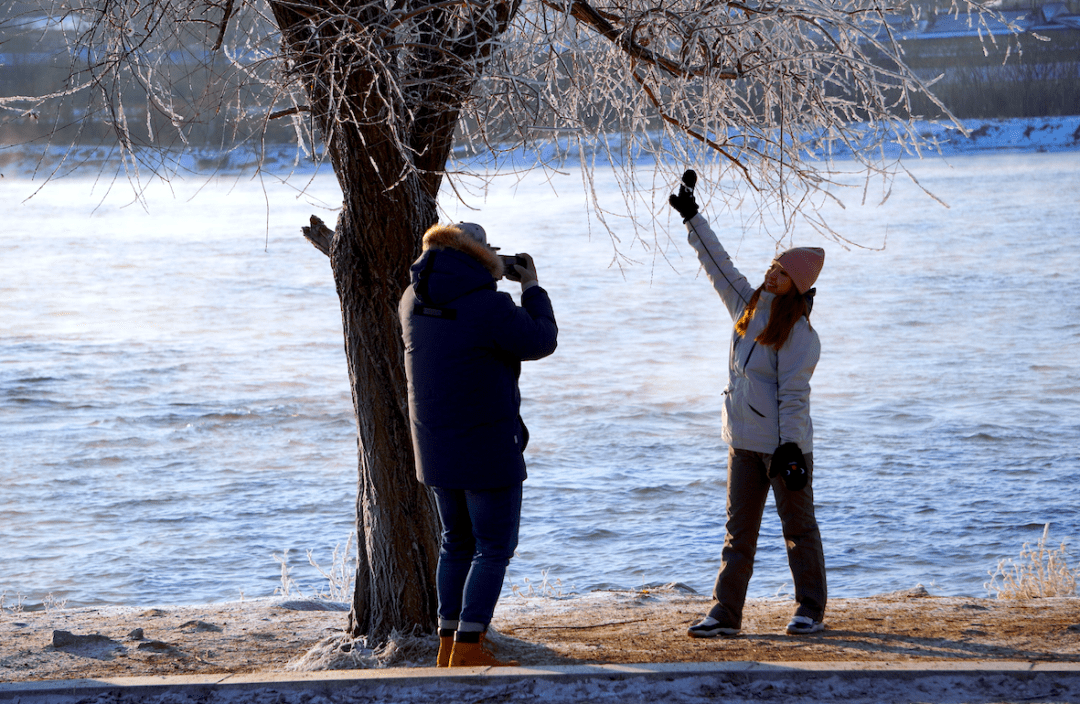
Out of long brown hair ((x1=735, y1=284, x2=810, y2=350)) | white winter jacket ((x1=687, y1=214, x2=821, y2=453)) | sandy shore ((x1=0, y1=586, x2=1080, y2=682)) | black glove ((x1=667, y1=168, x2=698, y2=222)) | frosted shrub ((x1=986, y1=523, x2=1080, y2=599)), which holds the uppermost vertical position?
black glove ((x1=667, y1=168, x2=698, y2=222))

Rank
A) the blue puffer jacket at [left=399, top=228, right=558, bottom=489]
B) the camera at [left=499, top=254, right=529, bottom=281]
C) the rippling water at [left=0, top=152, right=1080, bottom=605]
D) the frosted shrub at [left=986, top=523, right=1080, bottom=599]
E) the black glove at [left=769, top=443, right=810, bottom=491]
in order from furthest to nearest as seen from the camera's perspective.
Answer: the rippling water at [left=0, top=152, right=1080, bottom=605], the frosted shrub at [left=986, top=523, right=1080, bottom=599], the black glove at [left=769, top=443, right=810, bottom=491], the camera at [left=499, top=254, right=529, bottom=281], the blue puffer jacket at [left=399, top=228, right=558, bottom=489]

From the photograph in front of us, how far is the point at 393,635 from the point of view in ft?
15.4

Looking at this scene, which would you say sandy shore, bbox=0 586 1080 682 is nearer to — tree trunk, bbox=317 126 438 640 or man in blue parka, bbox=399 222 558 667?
tree trunk, bbox=317 126 438 640

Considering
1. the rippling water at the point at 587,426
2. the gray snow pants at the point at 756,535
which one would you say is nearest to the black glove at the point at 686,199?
the gray snow pants at the point at 756,535

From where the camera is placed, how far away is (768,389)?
4.29 meters

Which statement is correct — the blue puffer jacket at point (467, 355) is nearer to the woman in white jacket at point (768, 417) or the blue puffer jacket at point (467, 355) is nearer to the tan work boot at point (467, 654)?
the tan work boot at point (467, 654)

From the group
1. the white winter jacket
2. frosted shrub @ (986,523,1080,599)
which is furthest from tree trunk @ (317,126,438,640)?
frosted shrub @ (986,523,1080,599)

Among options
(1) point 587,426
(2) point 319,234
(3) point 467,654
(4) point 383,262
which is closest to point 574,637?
(3) point 467,654

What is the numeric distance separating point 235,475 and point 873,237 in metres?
24.4

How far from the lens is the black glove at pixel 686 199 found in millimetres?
4551

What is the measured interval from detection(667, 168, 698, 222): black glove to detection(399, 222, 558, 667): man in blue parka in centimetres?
101

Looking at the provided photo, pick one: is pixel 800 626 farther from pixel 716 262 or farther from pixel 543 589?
pixel 543 589

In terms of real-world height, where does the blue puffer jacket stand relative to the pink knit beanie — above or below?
below

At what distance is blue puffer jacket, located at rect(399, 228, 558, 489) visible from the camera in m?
3.64
